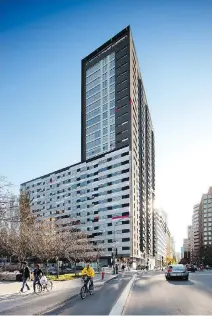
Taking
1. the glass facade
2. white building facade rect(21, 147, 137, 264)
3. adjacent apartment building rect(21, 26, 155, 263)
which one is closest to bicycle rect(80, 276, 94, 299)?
white building facade rect(21, 147, 137, 264)

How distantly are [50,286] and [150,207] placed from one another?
485 feet

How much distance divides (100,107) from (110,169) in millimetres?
28639

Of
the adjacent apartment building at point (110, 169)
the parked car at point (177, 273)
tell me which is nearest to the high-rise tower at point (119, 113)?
the adjacent apartment building at point (110, 169)

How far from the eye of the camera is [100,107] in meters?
151

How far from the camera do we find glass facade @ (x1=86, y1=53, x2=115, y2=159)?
14386 cm

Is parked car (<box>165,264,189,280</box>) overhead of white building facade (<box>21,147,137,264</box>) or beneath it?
beneath

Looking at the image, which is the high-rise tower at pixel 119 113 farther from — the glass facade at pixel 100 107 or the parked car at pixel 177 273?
the parked car at pixel 177 273

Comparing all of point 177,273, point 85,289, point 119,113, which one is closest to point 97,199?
point 119,113

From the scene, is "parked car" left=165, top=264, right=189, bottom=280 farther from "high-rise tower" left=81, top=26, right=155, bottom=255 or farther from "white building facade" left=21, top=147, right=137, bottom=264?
"high-rise tower" left=81, top=26, right=155, bottom=255

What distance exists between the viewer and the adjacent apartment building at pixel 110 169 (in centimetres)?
12825

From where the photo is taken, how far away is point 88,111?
6171 inches

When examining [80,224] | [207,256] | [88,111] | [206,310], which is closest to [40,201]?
[80,224]

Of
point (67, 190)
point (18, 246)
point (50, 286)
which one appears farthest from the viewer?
point (67, 190)

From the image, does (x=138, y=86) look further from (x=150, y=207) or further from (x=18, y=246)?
(x=18, y=246)
